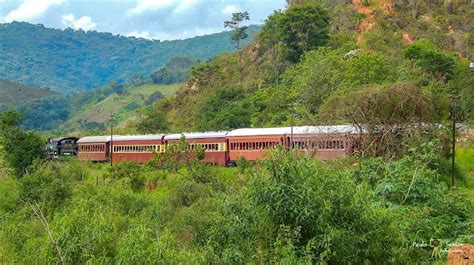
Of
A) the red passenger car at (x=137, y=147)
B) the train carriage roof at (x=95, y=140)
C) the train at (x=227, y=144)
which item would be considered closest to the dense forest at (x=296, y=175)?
the train at (x=227, y=144)

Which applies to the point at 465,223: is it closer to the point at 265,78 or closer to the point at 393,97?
the point at 393,97

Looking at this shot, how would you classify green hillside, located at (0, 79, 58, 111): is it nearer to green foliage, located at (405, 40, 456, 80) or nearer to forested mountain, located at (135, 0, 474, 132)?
Result: forested mountain, located at (135, 0, 474, 132)

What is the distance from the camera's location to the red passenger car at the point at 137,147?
41.0 meters

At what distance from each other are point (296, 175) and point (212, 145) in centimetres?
2468

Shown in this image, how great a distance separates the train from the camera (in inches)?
1117

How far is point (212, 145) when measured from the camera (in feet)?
121

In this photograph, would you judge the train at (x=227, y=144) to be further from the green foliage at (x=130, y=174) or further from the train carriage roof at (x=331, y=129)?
the green foliage at (x=130, y=174)

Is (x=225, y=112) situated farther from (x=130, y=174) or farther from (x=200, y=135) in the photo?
(x=130, y=174)

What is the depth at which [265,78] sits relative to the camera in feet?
203

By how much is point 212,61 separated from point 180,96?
6.35m

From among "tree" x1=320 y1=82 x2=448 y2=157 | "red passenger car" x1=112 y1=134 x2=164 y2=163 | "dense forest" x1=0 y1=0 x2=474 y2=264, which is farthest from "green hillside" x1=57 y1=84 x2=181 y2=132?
"tree" x1=320 y1=82 x2=448 y2=157

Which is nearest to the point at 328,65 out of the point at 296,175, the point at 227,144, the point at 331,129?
the point at 227,144

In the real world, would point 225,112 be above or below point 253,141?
above

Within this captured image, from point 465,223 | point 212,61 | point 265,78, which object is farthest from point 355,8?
point 465,223
